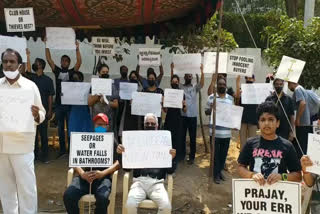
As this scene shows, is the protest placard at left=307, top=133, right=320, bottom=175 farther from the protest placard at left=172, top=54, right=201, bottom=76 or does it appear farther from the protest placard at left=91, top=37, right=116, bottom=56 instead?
the protest placard at left=91, top=37, right=116, bottom=56

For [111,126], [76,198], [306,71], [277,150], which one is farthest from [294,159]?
[306,71]

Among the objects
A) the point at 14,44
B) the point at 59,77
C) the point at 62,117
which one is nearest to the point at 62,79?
the point at 59,77

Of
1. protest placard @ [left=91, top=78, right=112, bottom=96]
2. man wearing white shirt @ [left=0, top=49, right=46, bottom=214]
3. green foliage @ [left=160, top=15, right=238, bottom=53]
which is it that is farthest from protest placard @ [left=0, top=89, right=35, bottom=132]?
green foliage @ [left=160, top=15, right=238, bottom=53]

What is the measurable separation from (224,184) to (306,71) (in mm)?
2498

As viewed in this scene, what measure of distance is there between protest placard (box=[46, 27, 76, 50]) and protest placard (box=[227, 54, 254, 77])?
2.39 metres

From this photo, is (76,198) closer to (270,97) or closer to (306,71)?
(270,97)

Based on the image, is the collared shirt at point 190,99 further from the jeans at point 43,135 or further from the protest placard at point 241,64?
the jeans at point 43,135

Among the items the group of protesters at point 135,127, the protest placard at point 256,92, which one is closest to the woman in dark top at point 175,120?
the group of protesters at point 135,127

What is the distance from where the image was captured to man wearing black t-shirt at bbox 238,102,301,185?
3.48 meters

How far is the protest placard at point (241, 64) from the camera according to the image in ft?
18.9

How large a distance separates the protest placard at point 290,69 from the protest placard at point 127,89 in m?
2.35

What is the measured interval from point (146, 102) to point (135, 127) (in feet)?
2.26

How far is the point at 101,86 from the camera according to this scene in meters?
5.81

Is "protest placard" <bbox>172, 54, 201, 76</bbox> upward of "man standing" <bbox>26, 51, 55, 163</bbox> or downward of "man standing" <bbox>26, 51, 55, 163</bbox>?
upward
